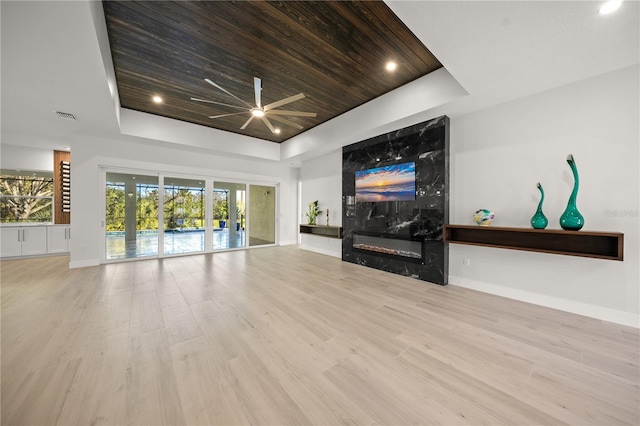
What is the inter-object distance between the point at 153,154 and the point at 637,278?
889 cm

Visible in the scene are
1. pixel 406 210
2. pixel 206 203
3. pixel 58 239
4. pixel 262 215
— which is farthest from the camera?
pixel 262 215

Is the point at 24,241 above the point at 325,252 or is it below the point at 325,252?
above

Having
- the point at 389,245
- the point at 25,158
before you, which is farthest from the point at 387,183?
the point at 25,158

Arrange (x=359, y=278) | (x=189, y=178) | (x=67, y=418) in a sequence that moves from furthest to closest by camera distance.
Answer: (x=189, y=178) < (x=359, y=278) < (x=67, y=418)

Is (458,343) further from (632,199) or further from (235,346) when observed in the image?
(632,199)

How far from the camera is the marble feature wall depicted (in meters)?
4.15

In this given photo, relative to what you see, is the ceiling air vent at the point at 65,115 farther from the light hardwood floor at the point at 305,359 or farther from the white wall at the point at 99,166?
the light hardwood floor at the point at 305,359

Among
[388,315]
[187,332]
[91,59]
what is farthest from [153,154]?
[388,315]

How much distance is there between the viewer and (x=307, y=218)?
797 centimetres

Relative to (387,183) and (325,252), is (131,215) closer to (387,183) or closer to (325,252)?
(325,252)

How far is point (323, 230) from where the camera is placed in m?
7.07

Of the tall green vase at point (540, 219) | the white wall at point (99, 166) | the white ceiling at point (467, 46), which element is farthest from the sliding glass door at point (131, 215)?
the tall green vase at point (540, 219)

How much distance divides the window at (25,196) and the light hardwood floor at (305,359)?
4.03m

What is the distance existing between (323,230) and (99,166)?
5.67 meters
